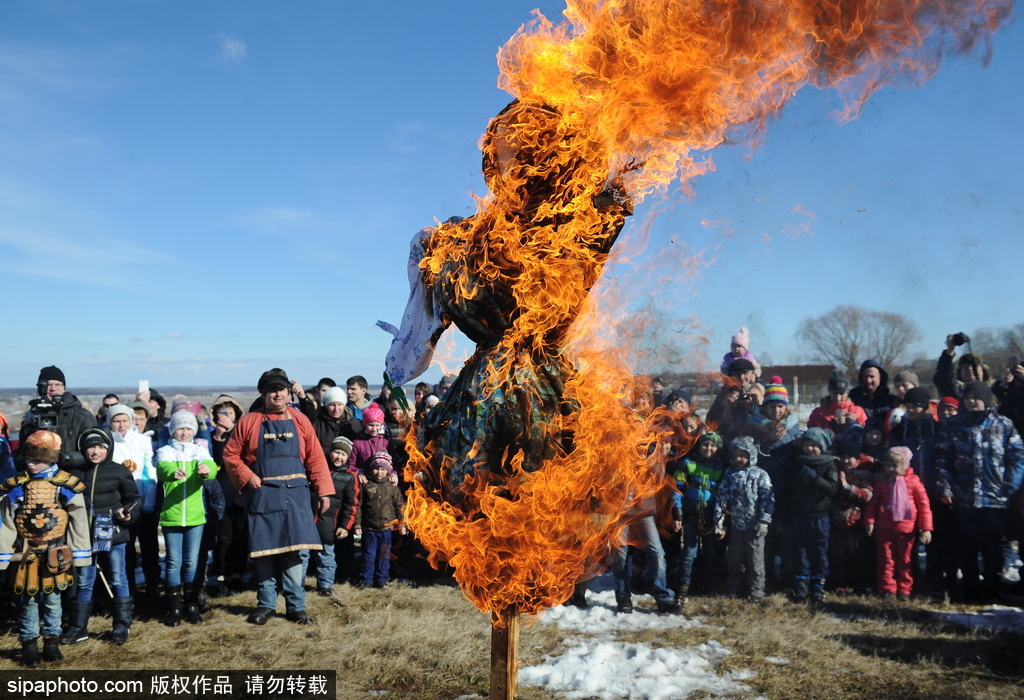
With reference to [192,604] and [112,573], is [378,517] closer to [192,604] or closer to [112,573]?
[192,604]

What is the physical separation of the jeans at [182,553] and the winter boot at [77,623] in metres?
0.72

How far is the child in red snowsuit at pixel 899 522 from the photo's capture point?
664 centimetres

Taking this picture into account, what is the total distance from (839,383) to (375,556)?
5.14 m

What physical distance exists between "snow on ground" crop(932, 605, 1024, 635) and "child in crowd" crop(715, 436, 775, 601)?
4.87ft

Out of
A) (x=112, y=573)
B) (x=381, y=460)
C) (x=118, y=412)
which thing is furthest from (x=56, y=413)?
(x=381, y=460)

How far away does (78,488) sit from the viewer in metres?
5.61

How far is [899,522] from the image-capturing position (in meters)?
6.64

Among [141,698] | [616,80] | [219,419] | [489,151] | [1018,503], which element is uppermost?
[616,80]

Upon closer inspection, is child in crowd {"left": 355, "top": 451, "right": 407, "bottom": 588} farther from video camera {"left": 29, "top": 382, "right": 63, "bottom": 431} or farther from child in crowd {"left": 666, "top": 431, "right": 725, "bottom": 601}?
video camera {"left": 29, "top": 382, "right": 63, "bottom": 431}

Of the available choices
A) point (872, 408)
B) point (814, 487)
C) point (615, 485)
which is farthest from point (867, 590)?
point (615, 485)

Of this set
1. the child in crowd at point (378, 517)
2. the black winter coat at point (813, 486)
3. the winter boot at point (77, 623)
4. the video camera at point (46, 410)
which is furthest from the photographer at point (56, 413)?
the black winter coat at point (813, 486)

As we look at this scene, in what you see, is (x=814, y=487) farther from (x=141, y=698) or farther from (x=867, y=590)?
(x=141, y=698)

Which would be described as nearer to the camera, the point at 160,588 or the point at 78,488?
the point at 78,488

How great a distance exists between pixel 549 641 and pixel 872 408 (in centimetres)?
406
